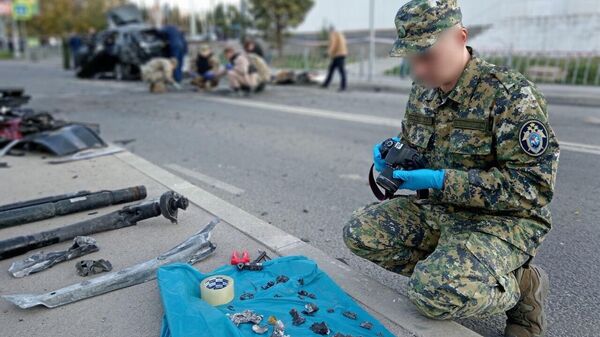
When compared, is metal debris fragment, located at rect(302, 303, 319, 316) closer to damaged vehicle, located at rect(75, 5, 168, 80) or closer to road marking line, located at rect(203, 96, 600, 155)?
road marking line, located at rect(203, 96, 600, 155)

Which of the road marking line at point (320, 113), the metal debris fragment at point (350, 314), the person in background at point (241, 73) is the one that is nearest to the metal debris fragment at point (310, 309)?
the metal debris fragment at point (350, 314)

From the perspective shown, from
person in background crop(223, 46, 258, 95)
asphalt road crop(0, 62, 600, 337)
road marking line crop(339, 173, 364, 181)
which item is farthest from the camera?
person in background crop(223, 46, 258, 95)

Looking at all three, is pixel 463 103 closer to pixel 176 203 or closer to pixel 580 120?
pixel 176 203

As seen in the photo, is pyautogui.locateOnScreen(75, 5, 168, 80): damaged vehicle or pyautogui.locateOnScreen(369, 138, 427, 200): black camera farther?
pyautogui.locateOnScreen(75, 5, 168, 80): damaged vehicle

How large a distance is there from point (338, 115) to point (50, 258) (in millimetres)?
6496

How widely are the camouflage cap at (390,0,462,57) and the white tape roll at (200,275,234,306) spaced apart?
1.34 metres

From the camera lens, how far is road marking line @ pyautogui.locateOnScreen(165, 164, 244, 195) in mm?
4465

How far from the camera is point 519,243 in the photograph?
6.90 ft

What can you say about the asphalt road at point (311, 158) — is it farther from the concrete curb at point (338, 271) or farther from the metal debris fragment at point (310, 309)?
the metal debris fragment at point (310, 309)

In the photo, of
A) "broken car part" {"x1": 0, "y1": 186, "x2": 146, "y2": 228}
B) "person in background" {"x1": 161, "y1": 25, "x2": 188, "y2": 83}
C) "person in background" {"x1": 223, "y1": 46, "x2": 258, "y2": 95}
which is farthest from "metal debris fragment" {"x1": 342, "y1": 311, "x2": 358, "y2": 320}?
"person in background" {"x1": 161, "y1": 25, "x2": 188, "y2": 83}

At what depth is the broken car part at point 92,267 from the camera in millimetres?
2668

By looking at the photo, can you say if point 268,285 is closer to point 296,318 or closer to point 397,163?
point 296,318

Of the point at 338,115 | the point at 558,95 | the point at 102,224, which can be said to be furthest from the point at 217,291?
the point at 558,95

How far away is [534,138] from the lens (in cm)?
197
